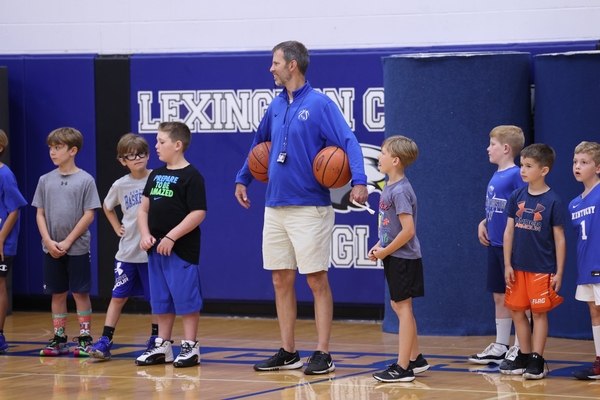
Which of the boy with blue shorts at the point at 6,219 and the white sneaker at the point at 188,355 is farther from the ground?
the boy with blue shorts at the point at 6,219

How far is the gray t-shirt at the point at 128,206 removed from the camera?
7.71 meters

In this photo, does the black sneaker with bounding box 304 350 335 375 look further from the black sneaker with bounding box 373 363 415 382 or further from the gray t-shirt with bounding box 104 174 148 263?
the gray t-shirt with bounding box 104 174 148 263

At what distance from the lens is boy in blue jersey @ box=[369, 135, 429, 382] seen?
6.41 metres

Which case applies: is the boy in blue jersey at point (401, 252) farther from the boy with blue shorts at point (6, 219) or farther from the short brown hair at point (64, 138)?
the boy with blue shorts at point (6, 219)

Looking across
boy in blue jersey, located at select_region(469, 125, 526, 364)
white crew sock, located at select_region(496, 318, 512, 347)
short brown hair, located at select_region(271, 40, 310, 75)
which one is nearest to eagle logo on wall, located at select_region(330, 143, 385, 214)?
boy in blue jersey, located at select_region(469, 125, 526, 364)

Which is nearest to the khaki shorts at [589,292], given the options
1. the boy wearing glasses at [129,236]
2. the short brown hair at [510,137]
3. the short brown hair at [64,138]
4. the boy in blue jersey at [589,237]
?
the boy in blue jersey at [589,237]

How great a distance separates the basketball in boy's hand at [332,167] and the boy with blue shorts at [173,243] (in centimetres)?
94

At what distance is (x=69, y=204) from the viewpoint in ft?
25.7

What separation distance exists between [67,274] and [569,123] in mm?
4109

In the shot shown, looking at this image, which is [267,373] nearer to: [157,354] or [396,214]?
[157,354]

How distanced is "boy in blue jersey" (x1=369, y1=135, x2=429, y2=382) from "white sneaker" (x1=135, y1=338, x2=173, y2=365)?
5.35ft

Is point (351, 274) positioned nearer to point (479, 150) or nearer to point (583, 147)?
point (479, 150)

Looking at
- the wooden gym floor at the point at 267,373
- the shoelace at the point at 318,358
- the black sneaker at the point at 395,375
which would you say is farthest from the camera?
the shoelace at the point at 318,358

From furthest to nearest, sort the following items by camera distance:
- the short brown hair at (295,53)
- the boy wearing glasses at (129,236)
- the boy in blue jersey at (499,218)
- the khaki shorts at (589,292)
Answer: the boy wearing glasses at (129,236) < the boy in blue jersey at (499,218) < the short brown hair at (295,53) < the khaki shorts at (589,292)
